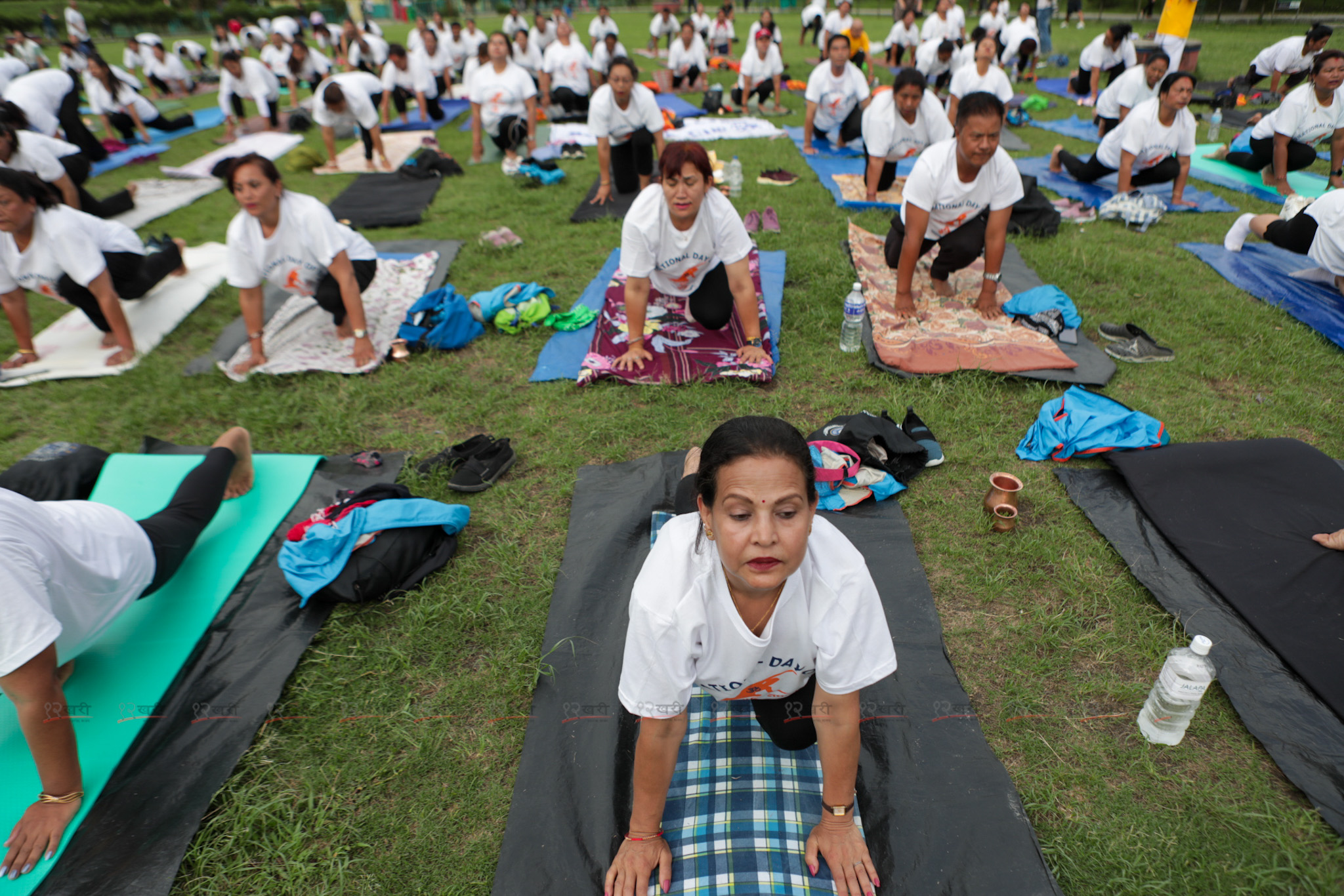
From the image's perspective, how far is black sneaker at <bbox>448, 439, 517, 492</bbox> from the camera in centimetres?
396

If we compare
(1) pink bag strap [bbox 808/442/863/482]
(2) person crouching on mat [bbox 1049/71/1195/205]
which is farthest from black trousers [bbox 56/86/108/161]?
(2) person crouching on mat [bbox 1049/71/1195/205]

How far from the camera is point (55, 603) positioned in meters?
2.46

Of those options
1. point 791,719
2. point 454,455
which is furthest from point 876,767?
point 454,455

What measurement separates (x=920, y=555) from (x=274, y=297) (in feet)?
20.0

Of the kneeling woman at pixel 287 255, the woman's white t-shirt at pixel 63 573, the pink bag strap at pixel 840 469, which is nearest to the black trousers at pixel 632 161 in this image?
the kneeling woman at pixel 287 255

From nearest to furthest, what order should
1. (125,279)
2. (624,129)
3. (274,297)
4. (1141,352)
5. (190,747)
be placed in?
1. (190,747)
2. (1141,352)
3. (125,279)
4. (274,297)
5. (624,129)

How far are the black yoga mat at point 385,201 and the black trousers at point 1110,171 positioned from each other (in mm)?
7840

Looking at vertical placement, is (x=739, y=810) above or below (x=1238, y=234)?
below

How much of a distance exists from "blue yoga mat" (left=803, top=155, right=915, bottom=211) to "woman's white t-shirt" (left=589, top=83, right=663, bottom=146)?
2.24 meters

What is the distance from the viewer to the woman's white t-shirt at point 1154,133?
22.7 feet

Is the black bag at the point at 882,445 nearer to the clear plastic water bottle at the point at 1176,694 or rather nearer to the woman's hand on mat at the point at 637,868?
the clear plastic water bottle at the point at 1176,694

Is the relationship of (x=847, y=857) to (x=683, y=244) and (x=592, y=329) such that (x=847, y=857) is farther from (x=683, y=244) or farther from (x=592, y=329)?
(x=592, y=329)

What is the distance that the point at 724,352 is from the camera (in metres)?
4.95

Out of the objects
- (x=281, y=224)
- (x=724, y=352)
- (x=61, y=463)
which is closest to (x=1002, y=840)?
(x=724, y=352)
